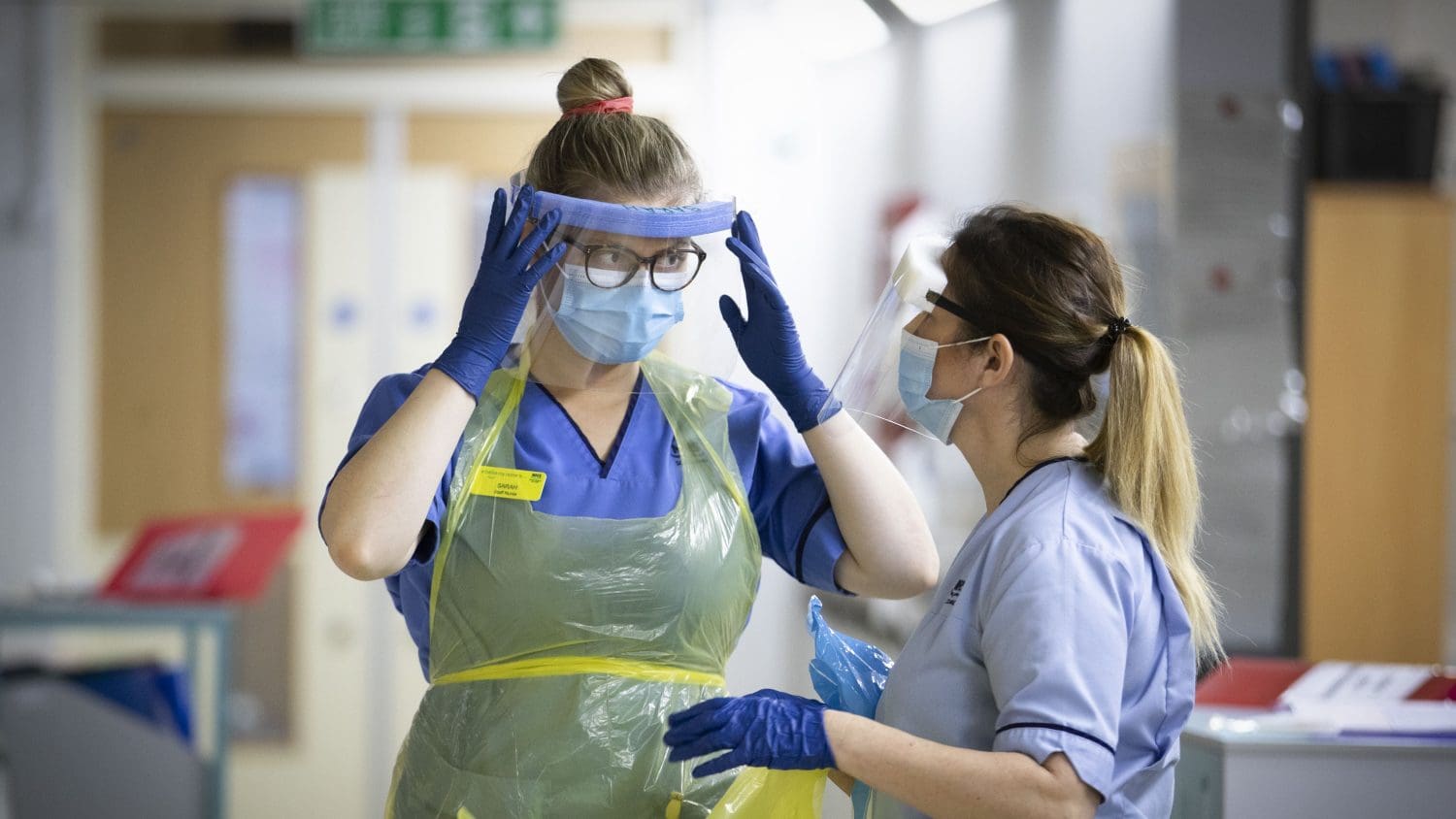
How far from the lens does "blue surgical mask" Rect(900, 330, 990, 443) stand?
1.34m

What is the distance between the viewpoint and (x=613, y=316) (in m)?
1.38

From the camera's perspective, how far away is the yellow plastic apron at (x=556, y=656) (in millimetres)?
1342

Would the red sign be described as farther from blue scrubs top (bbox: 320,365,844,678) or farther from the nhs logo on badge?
the nhs logo on badge

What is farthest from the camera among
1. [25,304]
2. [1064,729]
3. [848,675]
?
[25,304]

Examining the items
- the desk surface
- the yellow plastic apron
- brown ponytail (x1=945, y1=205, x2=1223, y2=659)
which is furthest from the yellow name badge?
the desk surface

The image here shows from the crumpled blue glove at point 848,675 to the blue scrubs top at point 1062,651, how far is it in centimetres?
10

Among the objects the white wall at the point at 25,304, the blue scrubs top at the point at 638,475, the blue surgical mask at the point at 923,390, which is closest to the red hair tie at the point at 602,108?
the blue scrubs top at the point at 638,475

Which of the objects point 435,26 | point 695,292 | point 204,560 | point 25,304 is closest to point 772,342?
point 695,292

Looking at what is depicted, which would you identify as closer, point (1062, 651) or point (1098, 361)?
point (1062, 651)

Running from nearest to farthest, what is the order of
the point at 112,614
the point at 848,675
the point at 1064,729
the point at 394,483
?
the point at 1064,729 < the point at 394,483 < the point at 848,675 < the point at 112,614

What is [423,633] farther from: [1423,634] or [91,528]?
[91,528]

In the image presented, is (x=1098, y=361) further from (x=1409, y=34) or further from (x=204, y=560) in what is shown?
(x=1409, y=34)

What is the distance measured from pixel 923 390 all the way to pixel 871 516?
17 cm

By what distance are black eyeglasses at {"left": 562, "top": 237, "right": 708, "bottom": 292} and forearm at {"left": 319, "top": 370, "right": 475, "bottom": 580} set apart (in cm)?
19
